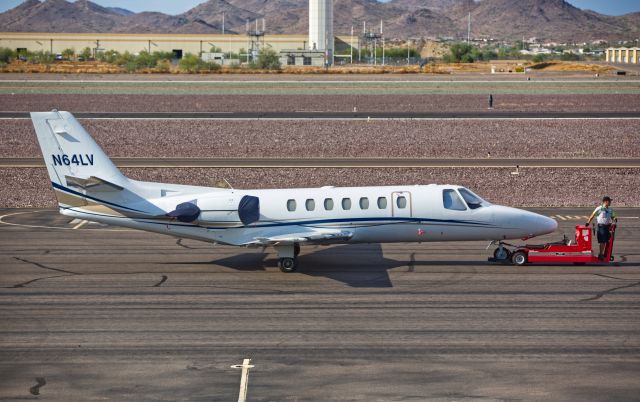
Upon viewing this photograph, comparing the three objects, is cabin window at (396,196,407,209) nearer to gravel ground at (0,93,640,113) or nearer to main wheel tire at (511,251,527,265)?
main wheel tire at (511,251,527,265)

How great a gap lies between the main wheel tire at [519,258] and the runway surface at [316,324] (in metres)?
0.52

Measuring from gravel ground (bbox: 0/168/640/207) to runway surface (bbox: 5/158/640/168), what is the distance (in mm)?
1252

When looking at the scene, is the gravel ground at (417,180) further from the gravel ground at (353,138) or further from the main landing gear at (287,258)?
the main landing gear at (287,258)

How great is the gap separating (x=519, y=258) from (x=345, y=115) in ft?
140

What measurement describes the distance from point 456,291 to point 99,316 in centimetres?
921

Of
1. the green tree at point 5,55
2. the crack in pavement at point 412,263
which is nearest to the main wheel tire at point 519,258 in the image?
the crack in pavement at point 412,263

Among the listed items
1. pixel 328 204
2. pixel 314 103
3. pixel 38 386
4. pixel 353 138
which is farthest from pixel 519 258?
pixel 314 103

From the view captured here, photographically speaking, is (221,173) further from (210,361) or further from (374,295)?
(210,361)

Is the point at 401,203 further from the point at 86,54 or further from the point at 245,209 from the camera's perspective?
the point at 86,54

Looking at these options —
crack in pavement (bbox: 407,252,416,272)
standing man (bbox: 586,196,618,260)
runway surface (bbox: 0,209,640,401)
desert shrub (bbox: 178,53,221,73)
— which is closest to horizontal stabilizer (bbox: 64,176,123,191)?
runway surface (bbox: 0,209,640,401)

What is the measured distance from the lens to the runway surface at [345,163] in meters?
45.1

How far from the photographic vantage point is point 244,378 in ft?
57.0

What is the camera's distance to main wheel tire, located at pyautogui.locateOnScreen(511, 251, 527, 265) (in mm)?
26922

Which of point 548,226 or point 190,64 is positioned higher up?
point 190,64
